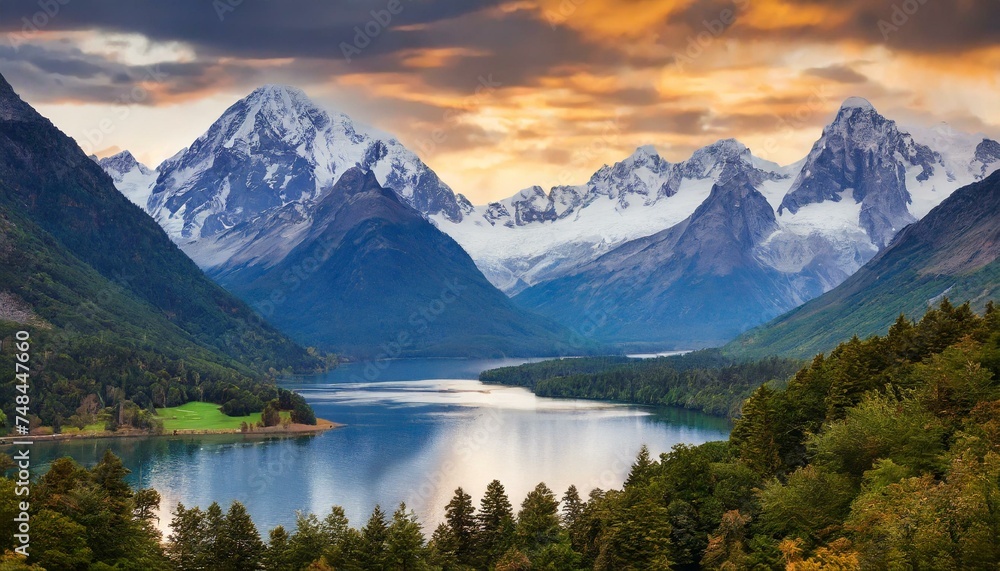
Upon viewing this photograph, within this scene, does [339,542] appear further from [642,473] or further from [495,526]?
[642,473]

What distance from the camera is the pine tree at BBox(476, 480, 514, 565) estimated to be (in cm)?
10181

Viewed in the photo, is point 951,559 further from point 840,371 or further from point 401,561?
point 840,371

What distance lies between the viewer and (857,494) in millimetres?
92375

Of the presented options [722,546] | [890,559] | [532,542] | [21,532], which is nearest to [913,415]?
[722,546]

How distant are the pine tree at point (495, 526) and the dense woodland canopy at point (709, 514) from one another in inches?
6.3

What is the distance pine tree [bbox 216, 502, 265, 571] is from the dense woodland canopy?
0.41 ft

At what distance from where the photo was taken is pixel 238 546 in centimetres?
9725

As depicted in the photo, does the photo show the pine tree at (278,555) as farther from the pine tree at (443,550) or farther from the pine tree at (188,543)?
the pine tree at (443,550)

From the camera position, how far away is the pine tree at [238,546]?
9638 cm

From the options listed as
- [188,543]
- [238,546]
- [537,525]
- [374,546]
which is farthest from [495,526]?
[188,543]

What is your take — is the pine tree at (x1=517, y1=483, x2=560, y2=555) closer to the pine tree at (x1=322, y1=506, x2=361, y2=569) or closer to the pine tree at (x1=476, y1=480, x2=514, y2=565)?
the pine tree at (x1=476, y1=480, x2=514, y2=565)

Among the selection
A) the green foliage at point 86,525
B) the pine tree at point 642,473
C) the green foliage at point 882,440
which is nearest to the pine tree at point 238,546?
the green foliage at point 86,525

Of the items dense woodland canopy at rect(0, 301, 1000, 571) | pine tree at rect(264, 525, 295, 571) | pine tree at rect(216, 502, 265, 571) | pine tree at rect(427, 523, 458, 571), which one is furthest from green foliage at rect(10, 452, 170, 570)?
pine tree at rect(427, 523, 458, 571)

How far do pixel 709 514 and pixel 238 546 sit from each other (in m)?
44.4
